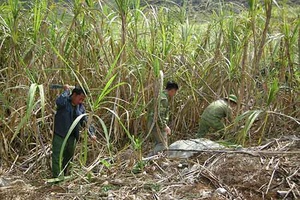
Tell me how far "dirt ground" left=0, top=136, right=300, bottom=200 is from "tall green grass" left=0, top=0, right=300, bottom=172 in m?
0.35

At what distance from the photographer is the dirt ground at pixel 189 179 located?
3406mm

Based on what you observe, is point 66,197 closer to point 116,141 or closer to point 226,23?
point 116,141

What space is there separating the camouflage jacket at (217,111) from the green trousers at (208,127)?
0.12ft

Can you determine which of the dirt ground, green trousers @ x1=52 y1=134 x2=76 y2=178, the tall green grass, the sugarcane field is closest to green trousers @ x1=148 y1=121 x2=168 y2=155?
the sugarcane field

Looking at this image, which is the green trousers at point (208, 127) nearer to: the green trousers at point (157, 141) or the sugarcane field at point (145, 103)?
the sugarcane field at point (145, 103)

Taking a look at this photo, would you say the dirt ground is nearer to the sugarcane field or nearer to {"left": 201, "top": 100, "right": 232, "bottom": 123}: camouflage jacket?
the sugarcane field

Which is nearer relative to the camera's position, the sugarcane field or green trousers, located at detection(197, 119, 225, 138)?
the sugarcane field

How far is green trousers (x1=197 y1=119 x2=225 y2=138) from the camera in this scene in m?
4.79

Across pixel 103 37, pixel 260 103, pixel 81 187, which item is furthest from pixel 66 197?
pixel 260 103

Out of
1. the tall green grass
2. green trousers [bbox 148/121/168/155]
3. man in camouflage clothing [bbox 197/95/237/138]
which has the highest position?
the tall green grass

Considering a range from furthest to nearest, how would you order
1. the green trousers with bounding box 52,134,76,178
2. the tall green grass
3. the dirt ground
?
the tall green grass → the green trousers with bounding box 52,134,76,178 → the dirt ground

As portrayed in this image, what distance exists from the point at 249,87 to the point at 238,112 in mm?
374

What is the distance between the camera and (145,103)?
458 centimetres

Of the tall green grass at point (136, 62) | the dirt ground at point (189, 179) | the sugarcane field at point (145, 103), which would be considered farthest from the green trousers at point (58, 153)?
the tall green grass at point (136, 62)
